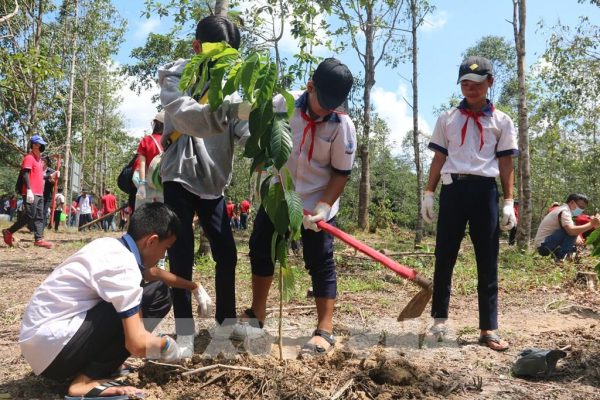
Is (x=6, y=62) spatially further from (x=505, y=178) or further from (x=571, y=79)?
(x=571, y=79)

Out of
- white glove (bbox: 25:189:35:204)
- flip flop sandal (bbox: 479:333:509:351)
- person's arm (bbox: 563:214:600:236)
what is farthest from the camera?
white glove (bbox: 25:189:35:204)

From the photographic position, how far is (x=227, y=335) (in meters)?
2.89

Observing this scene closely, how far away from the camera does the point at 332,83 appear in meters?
2.66

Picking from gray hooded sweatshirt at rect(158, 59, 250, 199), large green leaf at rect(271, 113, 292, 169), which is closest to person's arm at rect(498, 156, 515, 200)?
gray hooded sweatshirt at rect(158, 59, 250, 199)

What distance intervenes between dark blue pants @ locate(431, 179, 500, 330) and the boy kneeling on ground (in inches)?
75.7

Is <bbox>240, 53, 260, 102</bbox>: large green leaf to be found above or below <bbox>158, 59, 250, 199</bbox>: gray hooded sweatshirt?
above

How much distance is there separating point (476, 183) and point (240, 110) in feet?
5.56

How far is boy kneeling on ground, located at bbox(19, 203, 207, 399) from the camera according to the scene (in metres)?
2.03

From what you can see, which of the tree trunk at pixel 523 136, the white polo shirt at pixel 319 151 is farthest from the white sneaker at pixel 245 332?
the tree trunk at pixel 523 136

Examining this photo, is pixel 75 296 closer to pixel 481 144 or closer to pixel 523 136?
pixel 481 144

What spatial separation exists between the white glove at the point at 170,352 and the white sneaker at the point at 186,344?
6.0 inches

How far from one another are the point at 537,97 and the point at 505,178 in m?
20.5

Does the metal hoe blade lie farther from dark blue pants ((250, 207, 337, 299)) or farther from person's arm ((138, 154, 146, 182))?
person's arm ((138, 154, 146, 182))

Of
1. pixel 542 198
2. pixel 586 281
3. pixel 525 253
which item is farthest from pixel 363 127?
pixel 542 198
